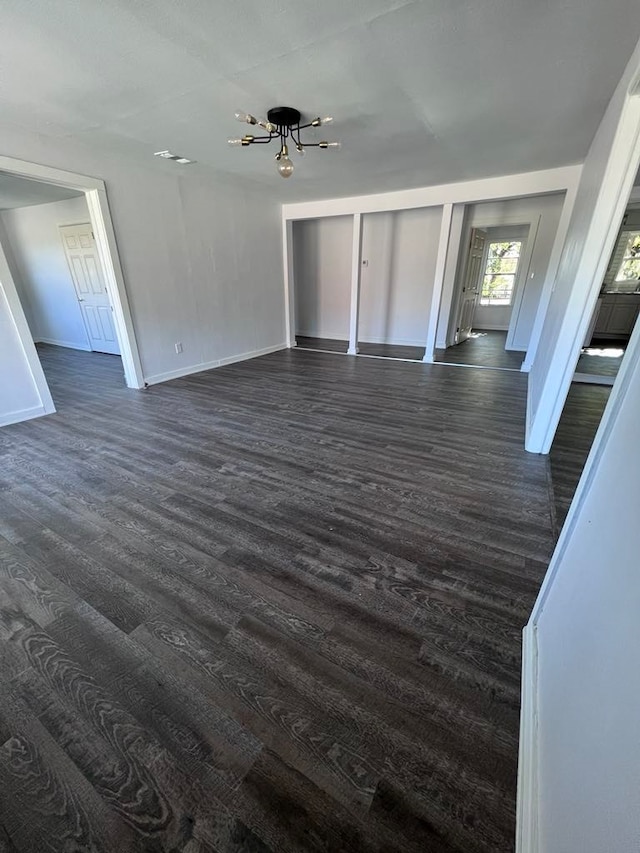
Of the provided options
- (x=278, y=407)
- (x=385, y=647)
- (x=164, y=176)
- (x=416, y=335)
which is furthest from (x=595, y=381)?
(x=164, y=176)

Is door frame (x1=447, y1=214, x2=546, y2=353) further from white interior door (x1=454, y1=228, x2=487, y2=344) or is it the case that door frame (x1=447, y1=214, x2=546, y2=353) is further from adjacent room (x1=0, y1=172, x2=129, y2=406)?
adjacent room (x1=0, y1=172, x2=129, y2=406)

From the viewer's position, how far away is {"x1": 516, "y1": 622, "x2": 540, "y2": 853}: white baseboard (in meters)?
0.85

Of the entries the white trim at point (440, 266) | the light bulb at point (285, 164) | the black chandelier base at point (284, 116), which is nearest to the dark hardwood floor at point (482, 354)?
the white trim at point (440, 266)

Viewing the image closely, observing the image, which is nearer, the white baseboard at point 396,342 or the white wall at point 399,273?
the white wall at point 399,273

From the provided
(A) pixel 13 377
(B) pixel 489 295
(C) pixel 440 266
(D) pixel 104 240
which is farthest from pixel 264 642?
(B) pixel 489 295

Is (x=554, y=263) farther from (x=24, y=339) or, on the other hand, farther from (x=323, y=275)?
(x=24, y=339)

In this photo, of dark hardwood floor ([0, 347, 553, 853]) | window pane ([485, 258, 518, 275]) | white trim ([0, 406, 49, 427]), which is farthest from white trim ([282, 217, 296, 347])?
window pane ([485, 258, 518, 275])

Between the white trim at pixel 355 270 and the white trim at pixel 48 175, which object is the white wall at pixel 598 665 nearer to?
the white trim at pixel 48 175

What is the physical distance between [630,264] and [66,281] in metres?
10.8

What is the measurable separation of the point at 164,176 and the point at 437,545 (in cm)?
505

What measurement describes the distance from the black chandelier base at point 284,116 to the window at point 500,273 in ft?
23.4

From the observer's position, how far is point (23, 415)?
3.55 m

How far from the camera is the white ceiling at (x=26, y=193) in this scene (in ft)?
14.7

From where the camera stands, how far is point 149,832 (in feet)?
2.99
